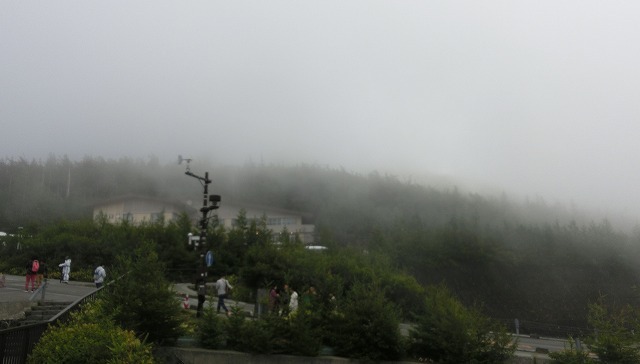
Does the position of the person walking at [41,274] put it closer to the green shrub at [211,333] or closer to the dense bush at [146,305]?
the dense bush at [146,305]

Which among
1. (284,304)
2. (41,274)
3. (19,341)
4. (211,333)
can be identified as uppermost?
(19,341)

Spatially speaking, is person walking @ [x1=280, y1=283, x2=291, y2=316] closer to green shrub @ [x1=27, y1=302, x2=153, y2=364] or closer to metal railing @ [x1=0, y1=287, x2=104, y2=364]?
green shrub @ [x1=27, y1=302, x2=153, y2=364]

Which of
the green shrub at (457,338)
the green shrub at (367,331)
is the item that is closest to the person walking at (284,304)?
the green shrub at (367,331)

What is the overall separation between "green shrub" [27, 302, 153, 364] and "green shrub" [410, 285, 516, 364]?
772 cm

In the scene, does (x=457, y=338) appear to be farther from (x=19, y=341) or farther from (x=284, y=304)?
(x=19, y=341)

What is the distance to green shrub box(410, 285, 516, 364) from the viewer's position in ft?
45.9

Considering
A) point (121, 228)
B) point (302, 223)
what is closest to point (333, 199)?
point (302, 223)

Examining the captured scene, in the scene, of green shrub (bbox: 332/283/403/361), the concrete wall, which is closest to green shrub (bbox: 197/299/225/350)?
the concrete wall

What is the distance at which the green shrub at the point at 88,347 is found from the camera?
29.9 ft

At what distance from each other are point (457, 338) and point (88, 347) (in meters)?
9.20

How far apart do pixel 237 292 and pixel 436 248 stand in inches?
1590

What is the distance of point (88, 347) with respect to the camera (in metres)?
9.36

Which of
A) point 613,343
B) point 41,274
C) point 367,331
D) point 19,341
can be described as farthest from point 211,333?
point 41,274

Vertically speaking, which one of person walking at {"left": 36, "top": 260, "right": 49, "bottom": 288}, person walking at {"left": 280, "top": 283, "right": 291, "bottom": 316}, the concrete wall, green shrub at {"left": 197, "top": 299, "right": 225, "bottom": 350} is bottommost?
person walking at {"left": 36, "top": 260, "right": 49, "bottom": 288}
